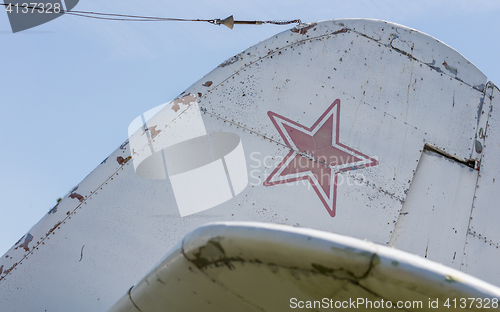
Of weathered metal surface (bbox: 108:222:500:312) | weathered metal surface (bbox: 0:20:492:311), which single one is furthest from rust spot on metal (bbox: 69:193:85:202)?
weathered metal surface (bbox: 108:222:500:312)

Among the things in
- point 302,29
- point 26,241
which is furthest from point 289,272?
point 302,29

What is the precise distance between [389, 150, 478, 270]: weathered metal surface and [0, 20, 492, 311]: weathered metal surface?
0.09 metres

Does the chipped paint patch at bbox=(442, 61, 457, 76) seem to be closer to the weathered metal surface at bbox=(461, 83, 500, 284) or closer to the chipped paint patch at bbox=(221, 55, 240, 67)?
the weathered metal surface at bbox=(461, 83, 500, 284)

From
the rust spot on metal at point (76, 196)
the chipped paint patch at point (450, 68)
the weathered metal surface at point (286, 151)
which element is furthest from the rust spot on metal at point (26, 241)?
the chipped paint patch at point (450, 68)

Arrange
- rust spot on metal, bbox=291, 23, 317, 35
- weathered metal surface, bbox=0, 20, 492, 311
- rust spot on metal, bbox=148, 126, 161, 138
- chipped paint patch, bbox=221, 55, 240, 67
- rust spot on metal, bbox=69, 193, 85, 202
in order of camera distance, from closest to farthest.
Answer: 1. weathered metal surface, bbox=0, 20, 492, 311
2. rust spot on metal, bbox=69, 193, 85, 202
3. rust spot on metal, bbox=148, 126, 161, 138
4. chipped paint patch, bbox=221, 55, 240, 67
5. rust spot on metal, bbox=291, 23, 317, 35

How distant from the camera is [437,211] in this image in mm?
3506

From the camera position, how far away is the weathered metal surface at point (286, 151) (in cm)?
297

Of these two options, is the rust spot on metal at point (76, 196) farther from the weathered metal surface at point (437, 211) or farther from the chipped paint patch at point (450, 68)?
the chipped paint patch at point (450, 68)

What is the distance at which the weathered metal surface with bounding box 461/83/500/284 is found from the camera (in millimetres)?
3479

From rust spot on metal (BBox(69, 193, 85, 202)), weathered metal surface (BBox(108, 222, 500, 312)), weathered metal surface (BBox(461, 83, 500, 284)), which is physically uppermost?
weathered metal surface (BBox(461, 83, 500, 284))

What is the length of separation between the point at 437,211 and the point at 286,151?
50.3 inches

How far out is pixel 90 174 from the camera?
3.19m

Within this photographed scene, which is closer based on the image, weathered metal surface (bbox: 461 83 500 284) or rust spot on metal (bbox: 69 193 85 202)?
rust spot on metal (bbox: 69 193 85 202)

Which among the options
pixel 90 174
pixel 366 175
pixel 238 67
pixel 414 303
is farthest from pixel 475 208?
pixel 90 174
